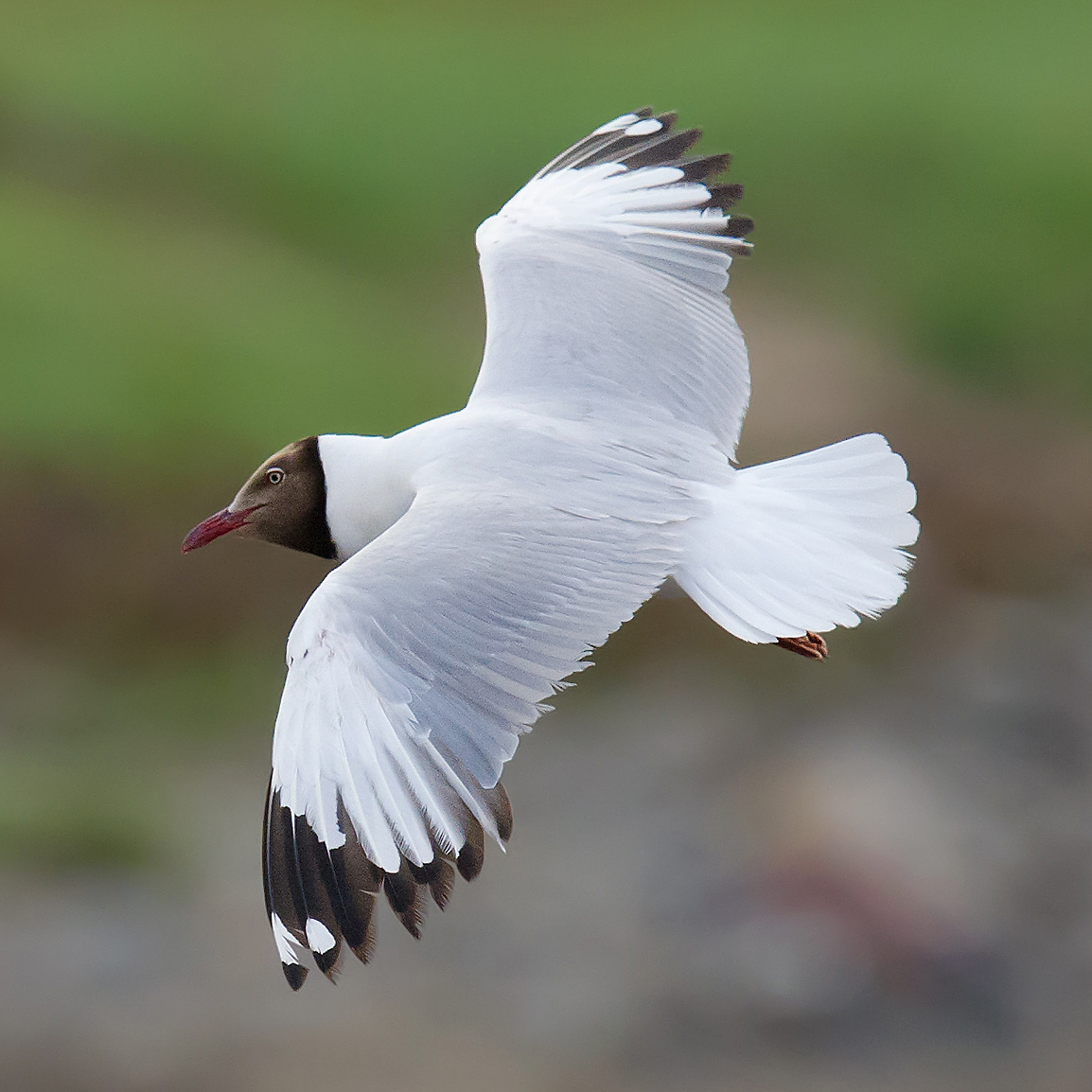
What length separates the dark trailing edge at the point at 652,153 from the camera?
500 centimetres

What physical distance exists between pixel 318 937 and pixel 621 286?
171cm

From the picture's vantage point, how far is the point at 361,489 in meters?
4.23

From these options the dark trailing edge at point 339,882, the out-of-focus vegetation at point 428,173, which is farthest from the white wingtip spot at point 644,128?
the out-of-focus vegetation at point 428,173

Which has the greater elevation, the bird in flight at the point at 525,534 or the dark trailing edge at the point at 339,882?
the bird in flight at the point at 525,534

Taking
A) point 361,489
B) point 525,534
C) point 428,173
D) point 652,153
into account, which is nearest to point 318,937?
point 525,534

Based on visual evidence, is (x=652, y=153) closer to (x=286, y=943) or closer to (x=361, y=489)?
(x=361, y=489)

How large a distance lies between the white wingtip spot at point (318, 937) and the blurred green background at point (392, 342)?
4.50 metres

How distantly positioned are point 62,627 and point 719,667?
2.95 metres

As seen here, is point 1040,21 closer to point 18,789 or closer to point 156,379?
point 156,379

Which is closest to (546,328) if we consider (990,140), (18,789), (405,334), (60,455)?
(18,789)

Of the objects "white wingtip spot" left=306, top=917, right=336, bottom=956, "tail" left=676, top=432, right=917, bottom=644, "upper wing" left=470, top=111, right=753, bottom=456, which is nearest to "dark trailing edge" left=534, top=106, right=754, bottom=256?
"upper wing" left=470, top=111, right=753, bottom=456

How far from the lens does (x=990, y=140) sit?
46.5 ft

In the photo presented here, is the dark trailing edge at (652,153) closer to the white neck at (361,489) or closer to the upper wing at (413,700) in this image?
the white neck at (361,489)

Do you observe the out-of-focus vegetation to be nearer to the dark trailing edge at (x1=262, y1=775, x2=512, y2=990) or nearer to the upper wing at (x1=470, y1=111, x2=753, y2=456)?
the upper wing at (x1=470, y1=111, x2=753, y2=456)
